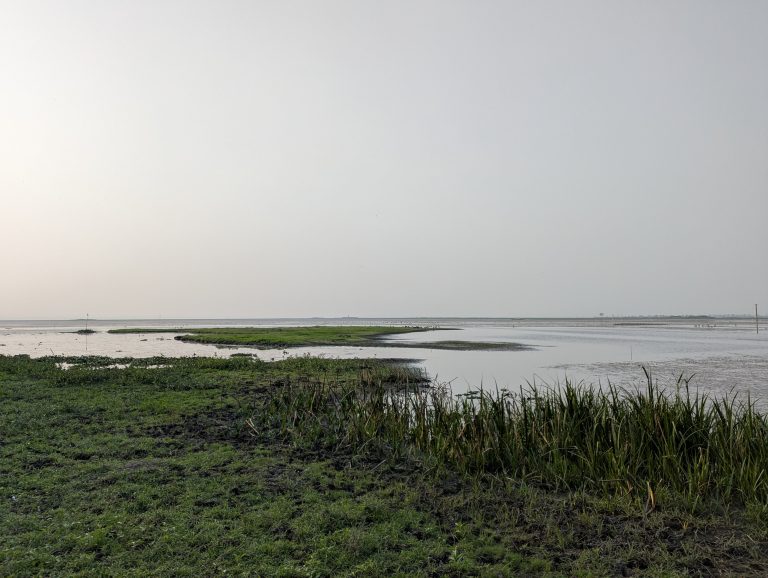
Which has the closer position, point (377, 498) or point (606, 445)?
point (377, 498)

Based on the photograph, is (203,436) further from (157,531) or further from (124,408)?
(157,531)

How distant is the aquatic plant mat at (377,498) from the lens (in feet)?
20.1

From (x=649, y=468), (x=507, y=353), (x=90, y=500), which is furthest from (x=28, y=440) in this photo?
(x=507, y=353)

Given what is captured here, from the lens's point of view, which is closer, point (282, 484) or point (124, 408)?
point (282, 484)

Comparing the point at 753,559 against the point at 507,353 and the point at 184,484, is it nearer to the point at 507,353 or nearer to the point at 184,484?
the point at 184,484

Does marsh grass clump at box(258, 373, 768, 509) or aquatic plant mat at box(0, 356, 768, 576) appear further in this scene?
marsh grass clump at box(258, 373, 768, 509)

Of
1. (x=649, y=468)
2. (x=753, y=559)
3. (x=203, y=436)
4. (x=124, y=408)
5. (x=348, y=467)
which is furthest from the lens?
(x=124, y=408)

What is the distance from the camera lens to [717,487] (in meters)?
7.79

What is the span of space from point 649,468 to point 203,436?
33.1ft

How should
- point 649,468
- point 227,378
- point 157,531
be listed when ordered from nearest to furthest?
point 157,531 → point 649,468 → point 227,378

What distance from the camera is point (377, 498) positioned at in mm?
8219

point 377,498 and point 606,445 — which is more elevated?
point 606,445

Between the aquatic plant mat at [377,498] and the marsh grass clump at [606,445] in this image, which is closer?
the aquatic plant mat at [377,498]

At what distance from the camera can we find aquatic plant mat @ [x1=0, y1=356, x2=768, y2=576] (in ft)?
20.1
